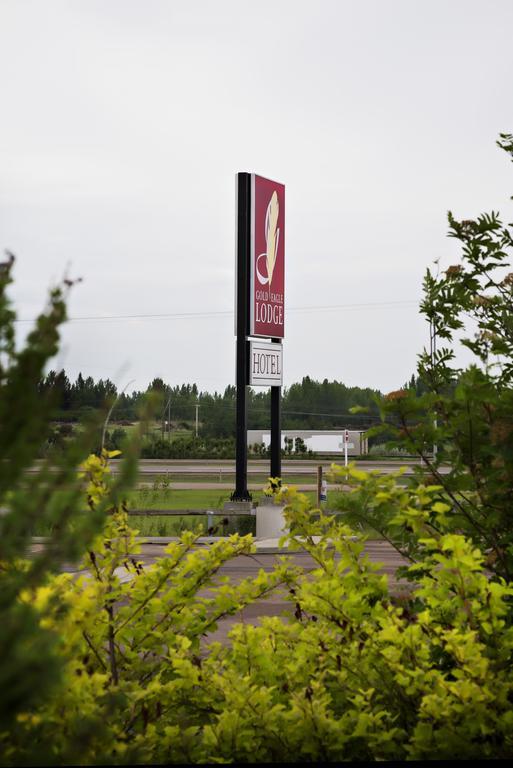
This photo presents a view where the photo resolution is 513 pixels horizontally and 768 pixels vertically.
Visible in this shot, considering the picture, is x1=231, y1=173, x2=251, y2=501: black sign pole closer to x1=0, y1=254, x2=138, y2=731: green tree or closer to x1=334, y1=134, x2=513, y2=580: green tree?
x1=334, y1=134, x2=513, y2=580: green tree

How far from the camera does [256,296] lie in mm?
20656

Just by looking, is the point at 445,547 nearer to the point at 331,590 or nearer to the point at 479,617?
the point at 479,617

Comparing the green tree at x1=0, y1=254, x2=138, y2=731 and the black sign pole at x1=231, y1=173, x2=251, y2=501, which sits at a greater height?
the black sign pole at x1=231, y1=173, x2=251, y2=501

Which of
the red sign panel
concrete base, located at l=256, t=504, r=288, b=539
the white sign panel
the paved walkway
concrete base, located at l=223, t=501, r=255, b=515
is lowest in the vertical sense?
the paved walkway

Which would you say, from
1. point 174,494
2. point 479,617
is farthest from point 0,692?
point 174,494

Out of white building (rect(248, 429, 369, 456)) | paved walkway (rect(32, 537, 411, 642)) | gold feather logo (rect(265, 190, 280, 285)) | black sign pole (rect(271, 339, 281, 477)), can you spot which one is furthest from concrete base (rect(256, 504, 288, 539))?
white building (rect(248, 429, 369, 456))

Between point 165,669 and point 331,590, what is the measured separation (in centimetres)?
81

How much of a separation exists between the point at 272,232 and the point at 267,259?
27.8 inches

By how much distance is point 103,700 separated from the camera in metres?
2.88

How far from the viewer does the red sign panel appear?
20641mm

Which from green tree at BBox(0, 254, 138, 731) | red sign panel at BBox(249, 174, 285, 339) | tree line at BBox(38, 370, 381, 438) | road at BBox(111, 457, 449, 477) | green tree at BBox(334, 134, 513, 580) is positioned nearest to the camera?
green tree at BBox(0, 254, 138, 731)

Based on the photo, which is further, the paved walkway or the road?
the road

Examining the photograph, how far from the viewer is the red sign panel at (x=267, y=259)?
20641 millimetres

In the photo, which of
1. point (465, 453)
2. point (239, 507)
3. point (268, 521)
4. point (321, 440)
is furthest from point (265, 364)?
point (321, 440)
